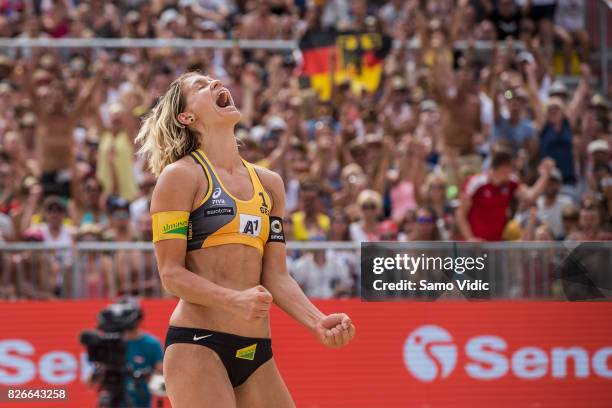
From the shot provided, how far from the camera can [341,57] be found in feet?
47.9

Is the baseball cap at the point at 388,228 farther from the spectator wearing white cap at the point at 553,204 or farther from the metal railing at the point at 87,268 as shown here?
the spectator wearing white cap at the point at 553,204

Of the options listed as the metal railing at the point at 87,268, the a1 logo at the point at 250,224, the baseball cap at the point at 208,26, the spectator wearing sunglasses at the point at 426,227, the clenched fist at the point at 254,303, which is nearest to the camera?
the clenched fist at the point at 254,303

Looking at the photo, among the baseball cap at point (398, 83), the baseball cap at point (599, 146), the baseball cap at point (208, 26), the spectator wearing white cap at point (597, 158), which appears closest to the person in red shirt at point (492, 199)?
the spectator wearing white cap at point (597, 158)

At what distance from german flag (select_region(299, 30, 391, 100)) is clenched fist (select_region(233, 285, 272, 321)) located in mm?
9523

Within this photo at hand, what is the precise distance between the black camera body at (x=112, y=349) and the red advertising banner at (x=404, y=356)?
18 cm

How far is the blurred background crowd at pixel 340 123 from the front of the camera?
11.8m

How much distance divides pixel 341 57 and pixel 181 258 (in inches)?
371

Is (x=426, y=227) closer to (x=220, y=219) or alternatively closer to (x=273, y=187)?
(x=273, y=187)

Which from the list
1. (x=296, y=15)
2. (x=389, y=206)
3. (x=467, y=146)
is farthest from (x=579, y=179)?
(x=296, y=15)

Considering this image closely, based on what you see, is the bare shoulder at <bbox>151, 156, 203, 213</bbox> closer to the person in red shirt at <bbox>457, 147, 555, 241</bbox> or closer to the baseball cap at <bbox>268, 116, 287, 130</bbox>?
the person in red shirt at <bbox>457, 147, 555, 241</bbox>

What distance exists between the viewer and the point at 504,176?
39.8 ft

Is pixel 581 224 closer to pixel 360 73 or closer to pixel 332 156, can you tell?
pixel 332 156

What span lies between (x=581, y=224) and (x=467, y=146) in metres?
2.65

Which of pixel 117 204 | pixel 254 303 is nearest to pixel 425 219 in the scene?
pixel 117 204
